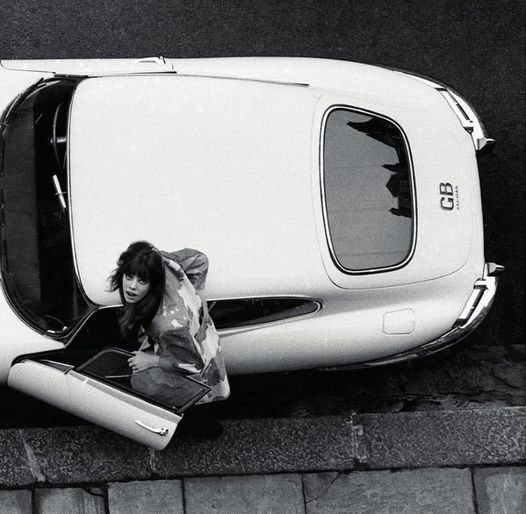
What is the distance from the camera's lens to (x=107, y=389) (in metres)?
3.91

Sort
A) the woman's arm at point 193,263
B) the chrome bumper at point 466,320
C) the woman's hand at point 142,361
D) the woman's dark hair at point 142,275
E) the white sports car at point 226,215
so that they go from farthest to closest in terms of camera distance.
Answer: the chrome bumper at point 466,320 < the woman's hand at point 142,361 < the white sports car at point 226,215 < the woman's arm at point 193,263 < the woman's dark hair at point 142,275

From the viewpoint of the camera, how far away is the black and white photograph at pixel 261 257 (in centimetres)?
371

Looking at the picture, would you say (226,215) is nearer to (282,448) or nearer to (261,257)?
(261,257)

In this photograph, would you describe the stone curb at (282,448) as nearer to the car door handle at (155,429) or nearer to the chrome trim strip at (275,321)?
the car door handle at (155,429)

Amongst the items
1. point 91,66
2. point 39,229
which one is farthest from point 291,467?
point 91,66

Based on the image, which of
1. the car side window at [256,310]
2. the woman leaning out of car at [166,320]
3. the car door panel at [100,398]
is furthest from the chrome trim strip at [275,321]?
the car door panel at [100,398]

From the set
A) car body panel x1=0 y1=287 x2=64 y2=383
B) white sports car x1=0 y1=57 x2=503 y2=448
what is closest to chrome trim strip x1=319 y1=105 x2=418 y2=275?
white sports car x1=0 y1=57 x2=503 y2=448

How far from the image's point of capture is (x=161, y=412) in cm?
389

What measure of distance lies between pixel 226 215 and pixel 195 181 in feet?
0.78

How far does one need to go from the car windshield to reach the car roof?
0.14 metres

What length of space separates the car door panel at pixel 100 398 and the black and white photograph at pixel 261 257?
0.01 metres

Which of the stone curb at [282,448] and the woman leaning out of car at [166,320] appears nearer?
the woman leaning out of car at [166,320]

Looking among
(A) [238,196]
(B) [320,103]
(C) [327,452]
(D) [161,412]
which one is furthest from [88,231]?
(C) [327,452]

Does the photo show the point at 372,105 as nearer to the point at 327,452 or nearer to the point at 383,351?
the point at 383,351
